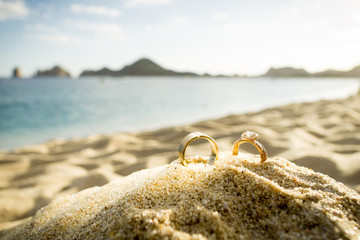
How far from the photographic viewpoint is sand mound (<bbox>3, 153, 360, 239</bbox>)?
1.05 meters

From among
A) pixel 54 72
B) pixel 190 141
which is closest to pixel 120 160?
pixel 190 141

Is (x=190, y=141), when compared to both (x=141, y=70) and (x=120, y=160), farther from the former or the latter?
(x=141, y=70)

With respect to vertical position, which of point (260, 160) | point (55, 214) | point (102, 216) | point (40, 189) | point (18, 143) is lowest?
point (18, 143)

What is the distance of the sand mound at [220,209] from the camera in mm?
1046

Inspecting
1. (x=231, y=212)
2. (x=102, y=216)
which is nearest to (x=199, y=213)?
(x=231, y=212)

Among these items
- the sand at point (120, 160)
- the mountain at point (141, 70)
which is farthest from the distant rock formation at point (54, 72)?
the sand at point (120, 160)

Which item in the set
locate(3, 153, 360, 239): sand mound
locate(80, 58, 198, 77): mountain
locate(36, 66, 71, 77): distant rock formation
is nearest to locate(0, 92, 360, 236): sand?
locate(3, 153, 360, 239): sand mound

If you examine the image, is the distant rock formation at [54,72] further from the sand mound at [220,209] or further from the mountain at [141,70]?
the sand mound at [220,209]

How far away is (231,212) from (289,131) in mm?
Result: 3777

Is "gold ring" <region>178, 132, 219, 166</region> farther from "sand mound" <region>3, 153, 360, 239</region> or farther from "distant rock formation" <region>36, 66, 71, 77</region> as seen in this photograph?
"distant rock formation" <region>36, 66, 71, 77</region>

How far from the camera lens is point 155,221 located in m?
1.04

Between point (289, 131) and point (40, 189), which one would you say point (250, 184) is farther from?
point (289, 131)

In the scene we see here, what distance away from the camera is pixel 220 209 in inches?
46.2

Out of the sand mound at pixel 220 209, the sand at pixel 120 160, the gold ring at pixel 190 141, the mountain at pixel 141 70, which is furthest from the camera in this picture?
the mountain at pixel 141 70
